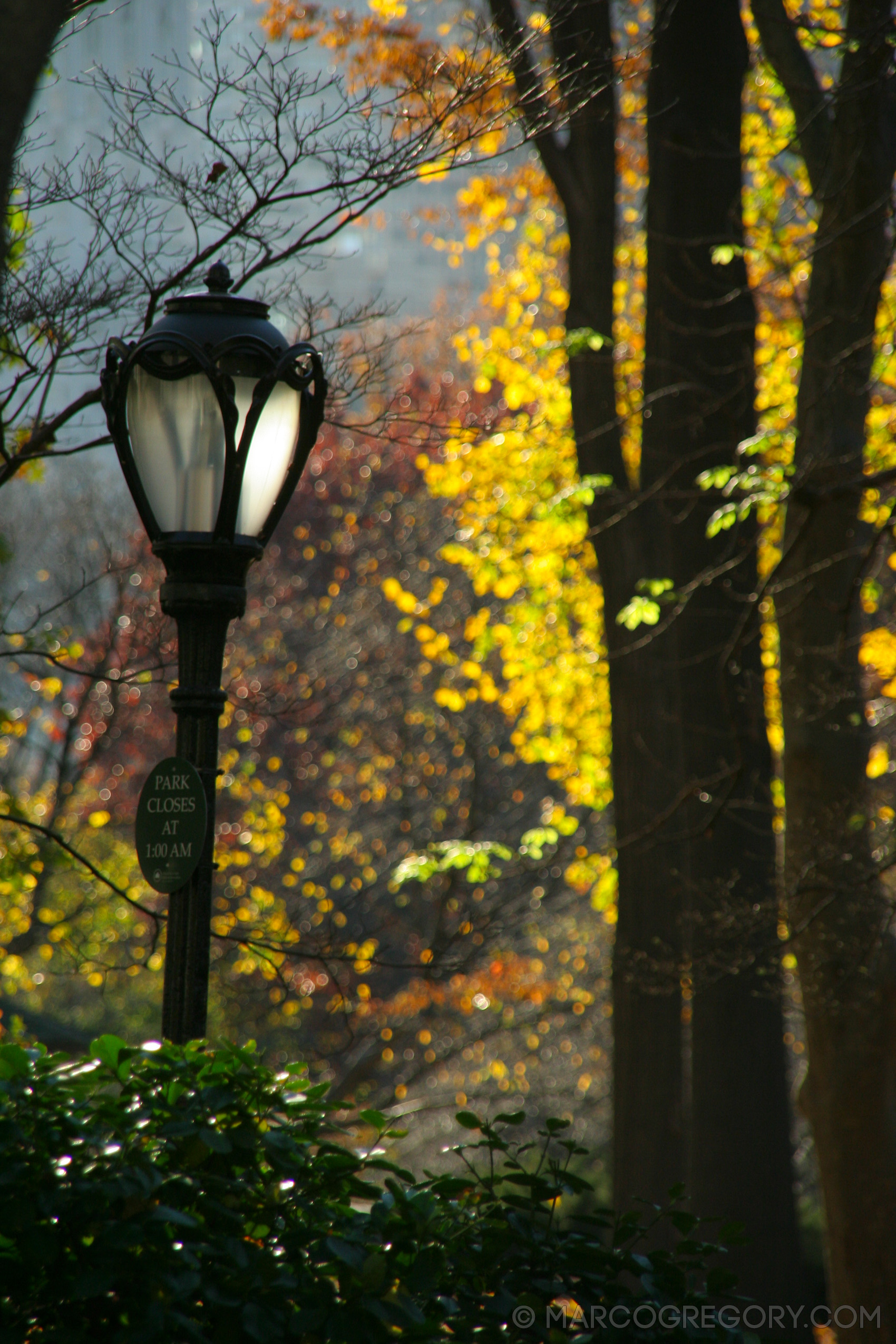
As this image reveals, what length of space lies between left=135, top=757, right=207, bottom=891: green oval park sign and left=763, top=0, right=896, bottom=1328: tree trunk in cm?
403

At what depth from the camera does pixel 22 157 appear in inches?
176

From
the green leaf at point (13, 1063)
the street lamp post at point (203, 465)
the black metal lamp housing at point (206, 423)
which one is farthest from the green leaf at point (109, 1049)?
the black metal lamp housing at point (206, 423)

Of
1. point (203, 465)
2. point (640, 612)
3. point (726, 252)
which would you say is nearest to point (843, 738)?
point (640, 612)

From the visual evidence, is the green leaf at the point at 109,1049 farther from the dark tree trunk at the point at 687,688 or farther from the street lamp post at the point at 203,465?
the dark tree trunk at the point at 687,688

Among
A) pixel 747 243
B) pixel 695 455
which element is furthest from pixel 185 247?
pixel 747 243

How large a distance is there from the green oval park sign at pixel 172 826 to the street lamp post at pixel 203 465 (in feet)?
0.13

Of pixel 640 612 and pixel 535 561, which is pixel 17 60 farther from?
pixel 535 561

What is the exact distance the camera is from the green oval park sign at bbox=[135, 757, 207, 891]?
313 cm

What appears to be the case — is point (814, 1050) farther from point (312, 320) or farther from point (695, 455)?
point (312, 320)

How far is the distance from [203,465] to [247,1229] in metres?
1.85

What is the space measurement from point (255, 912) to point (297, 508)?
1087cm

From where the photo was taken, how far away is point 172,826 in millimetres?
3168

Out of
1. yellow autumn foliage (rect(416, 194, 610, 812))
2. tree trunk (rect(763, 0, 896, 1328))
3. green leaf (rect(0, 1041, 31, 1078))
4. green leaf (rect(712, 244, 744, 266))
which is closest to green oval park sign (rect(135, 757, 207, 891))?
green leaf (rect(0, 1041, 31, 1078))

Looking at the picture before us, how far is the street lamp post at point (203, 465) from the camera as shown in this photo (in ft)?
10.5
